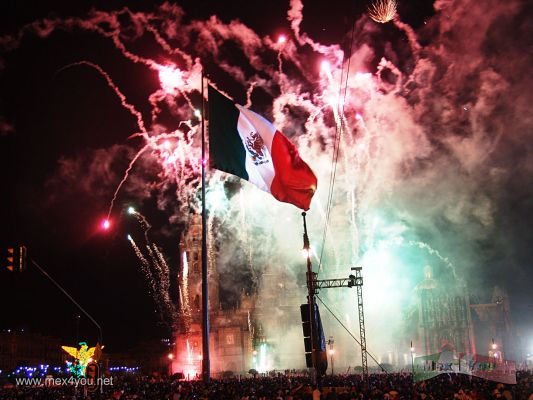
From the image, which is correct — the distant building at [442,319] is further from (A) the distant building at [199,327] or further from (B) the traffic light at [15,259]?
(B) the traffic light at [15,259]

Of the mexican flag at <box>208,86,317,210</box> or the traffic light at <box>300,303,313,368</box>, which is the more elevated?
the mexican flag at <box>208,86,317,210</box>

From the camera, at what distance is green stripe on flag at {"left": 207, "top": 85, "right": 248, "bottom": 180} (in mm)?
15938

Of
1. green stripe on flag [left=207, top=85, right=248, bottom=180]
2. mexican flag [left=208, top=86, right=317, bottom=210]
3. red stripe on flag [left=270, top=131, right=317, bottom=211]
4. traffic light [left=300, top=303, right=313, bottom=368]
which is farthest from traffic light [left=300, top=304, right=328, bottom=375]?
green stripe on flag [left=207, top=85, right=248, bottom=180]

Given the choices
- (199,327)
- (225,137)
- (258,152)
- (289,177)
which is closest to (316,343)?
(289,177)

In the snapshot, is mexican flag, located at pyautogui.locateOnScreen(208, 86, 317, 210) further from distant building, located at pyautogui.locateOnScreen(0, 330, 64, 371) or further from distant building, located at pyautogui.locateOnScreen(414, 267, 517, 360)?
distant building, located at pyautogui.locateOnScreen(0, 330, 64, 371)

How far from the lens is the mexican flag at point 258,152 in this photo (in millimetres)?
16297

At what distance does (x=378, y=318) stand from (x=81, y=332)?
42825 mm

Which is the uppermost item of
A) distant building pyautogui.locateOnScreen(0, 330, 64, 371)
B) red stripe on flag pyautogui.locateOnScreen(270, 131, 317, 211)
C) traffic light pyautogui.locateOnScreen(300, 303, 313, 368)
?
red stripe on flag pyautogui.locateOnScreen(270, 131, 317, 211)

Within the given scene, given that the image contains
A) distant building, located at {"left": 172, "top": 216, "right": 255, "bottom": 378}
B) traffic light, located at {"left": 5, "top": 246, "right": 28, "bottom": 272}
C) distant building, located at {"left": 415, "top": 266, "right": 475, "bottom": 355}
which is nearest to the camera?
traffic light, located at {"left": 5, "top": 246, "right": 28, "bottom": 272}

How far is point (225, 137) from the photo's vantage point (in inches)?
638

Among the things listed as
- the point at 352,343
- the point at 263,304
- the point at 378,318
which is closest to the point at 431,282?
the point at 378,318

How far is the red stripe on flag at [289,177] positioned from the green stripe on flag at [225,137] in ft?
3.28

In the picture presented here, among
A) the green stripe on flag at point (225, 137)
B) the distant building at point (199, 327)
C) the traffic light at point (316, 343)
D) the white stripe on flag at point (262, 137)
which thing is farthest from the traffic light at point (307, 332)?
the distant building at point (199, 327)

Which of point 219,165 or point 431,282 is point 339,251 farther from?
point 219,165
